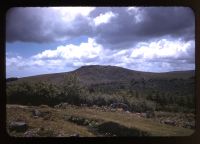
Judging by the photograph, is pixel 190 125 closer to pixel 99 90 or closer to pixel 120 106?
pixel 120 106

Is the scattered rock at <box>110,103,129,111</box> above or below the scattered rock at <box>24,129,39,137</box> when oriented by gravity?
above

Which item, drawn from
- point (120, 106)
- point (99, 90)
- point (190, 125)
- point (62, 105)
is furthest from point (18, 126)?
point (190, 125)

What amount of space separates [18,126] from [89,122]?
0.54m

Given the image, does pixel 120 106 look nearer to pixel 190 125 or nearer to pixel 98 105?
pixel 98 105

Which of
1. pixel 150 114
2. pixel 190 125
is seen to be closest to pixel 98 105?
pixel 150 114

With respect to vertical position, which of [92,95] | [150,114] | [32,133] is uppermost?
[92,95]

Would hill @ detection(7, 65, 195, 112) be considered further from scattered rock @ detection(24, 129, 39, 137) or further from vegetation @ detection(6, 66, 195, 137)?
scattered rock @ detection(24, 129, 39, 137)

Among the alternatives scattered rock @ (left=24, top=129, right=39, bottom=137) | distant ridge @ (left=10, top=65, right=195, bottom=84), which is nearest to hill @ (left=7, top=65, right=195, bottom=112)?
distant ridge @ (left=10, top=65, right=195, bottom=84)

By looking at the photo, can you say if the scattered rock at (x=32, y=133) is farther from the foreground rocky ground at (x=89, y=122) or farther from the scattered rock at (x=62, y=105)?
the scattered rock at (x=62, y=105)

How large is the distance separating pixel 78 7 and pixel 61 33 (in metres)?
0.24

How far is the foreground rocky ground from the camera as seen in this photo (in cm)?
314

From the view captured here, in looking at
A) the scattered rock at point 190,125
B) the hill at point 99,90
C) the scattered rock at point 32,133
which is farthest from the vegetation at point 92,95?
the scattered rock at point 32,133

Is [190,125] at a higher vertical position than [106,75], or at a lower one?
lower

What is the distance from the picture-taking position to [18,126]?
124 inches
